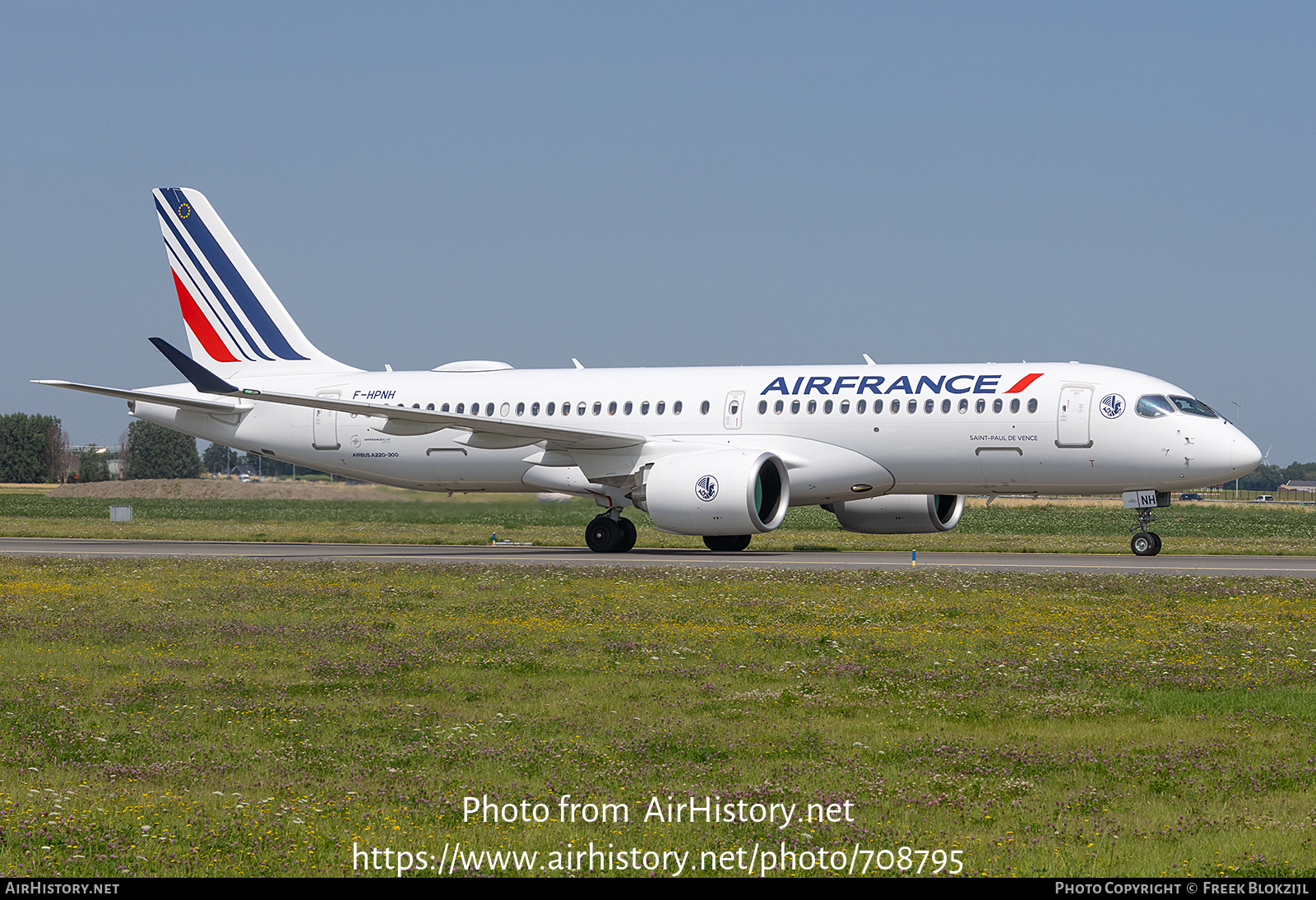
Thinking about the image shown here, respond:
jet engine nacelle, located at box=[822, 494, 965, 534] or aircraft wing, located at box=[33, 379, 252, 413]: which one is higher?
aircraft wing, located at box=[33, 379, 252, 413]

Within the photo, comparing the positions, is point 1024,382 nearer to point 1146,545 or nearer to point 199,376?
point 1146,545

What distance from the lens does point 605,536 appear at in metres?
30.0

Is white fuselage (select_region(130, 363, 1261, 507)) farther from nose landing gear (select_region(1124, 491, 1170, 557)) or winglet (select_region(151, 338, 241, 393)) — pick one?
winglet (select_region(151, 338, 241, 393))

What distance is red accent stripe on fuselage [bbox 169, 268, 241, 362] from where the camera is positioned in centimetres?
3612

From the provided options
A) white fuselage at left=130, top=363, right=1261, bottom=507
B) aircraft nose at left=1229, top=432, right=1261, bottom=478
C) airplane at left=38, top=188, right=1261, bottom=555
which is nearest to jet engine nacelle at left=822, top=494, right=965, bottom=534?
airplane at left=38, top=188, right=1261, bottom=555

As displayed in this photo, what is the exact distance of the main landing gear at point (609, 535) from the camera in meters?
30.0

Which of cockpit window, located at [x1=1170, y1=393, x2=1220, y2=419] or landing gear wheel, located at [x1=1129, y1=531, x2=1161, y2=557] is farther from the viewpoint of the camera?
landing gear wheel, located at [x1=1129, y1=531, x2=1161, y2=557]

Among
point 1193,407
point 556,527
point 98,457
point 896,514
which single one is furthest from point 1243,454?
point 98,457

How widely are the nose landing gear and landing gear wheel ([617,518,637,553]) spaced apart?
10357 millimetres

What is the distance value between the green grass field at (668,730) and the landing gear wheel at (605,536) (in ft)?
37.7

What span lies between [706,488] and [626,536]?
4.31 metres

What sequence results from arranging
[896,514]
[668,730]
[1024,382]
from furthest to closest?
[896,514] → [1024,382] → [668,730]

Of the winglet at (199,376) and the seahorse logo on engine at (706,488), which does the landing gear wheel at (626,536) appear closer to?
the seahorse logo on engine at (706,488)
